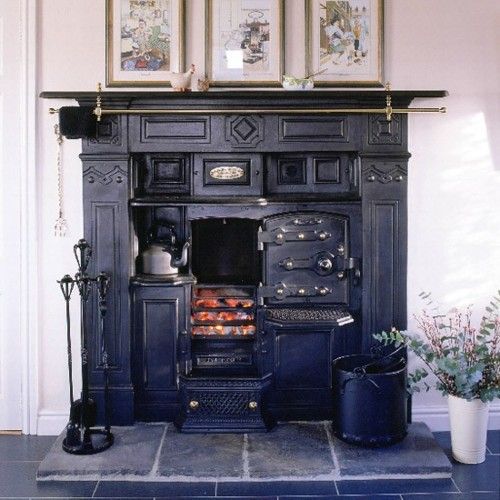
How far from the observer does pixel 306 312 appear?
443 centimetres

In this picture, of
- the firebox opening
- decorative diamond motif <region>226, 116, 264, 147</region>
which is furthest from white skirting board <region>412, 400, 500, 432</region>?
decorative diamond motif <region>226, 116, 264, 147</region>

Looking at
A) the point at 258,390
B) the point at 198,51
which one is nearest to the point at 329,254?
the point at 258,390

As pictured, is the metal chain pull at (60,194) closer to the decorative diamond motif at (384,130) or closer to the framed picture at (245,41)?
the framed picture at (245,41)

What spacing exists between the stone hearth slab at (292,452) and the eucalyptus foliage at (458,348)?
2.16 ft

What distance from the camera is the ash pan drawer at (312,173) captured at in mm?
4480

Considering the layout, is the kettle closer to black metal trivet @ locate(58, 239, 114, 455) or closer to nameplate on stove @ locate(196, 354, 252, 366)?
black metal trivet @ locate(58, 239, 114, 455)

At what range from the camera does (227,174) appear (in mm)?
4426

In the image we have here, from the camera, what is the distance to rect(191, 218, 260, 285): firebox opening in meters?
4.61

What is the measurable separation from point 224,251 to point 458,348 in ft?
4.96

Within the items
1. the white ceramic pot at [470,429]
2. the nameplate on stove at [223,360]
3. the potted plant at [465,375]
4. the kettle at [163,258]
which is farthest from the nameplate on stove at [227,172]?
the white ceramic pot at [470,429]

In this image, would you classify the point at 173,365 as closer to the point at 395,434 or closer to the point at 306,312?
the point at 306,312

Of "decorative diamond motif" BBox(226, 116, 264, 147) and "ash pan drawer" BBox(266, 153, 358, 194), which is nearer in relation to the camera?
"decorative diamond motif" BBox(226, 116, 264, 147)

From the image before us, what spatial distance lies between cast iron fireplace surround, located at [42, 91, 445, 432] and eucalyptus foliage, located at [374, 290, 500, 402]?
0.20 metres

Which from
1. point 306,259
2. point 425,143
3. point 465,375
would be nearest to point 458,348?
point 465,375
